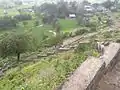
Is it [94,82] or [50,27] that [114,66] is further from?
[50,27]

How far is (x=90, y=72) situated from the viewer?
1258cm

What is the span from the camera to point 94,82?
12258 millimetres

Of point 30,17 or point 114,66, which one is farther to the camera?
point 30,17

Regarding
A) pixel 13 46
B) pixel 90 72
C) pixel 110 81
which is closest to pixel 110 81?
pixel 110 81

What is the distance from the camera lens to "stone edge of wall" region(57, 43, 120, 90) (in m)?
11.1

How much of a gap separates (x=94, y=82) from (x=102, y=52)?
4559 millimetres

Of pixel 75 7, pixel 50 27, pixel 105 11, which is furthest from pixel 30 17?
pixel 105 11

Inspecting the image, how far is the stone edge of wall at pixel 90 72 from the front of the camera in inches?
437

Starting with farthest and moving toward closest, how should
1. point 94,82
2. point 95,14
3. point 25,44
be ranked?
point 95,14
point 25,44
point 94,82

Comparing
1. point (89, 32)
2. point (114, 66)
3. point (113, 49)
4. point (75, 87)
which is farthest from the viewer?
point (89, 32)

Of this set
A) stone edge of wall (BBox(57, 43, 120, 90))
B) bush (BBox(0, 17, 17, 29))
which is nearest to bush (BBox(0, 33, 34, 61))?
stone edge of wall (BBox(57, 43, 120, 90))

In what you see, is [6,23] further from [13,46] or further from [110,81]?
[110,81]

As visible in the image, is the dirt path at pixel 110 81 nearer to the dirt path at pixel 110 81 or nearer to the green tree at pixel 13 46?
the dirt path at pixel 110 81

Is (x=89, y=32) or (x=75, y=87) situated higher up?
(x=75, y=87)
